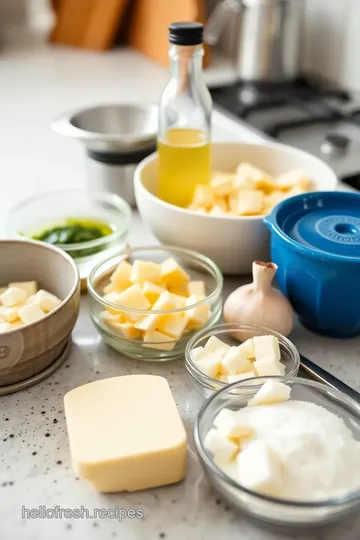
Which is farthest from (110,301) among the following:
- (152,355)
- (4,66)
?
(4,66)

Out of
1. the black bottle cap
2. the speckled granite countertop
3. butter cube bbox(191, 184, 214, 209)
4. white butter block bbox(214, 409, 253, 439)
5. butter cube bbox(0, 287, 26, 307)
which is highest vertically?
the black bottle cap

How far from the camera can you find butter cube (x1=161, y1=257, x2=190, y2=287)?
0.95 metres

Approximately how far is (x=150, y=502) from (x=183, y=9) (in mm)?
1510

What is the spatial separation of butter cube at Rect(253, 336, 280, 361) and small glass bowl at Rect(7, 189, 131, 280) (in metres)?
0.32

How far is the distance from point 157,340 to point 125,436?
18 centimetres

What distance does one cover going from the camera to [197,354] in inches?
32.6

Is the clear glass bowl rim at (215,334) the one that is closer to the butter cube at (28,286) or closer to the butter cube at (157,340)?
the butter cube at (157,340)

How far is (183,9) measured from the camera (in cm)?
186

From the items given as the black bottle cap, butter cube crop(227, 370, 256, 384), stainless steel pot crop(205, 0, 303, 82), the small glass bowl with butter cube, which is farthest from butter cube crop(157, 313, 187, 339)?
stainless steel pot crop(205, 0, 303, 82)

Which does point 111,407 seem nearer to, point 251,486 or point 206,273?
point 251,486

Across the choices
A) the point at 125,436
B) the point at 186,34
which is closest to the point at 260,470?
the point at 125,436

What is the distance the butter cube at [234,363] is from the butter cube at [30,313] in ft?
0.78

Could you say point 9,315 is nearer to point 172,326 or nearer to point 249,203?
point 172,326

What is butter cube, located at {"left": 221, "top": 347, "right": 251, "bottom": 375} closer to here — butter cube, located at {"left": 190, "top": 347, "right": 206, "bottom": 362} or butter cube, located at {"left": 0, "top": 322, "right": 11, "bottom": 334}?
butter cube, located at {"left": 190, "top": 347, "right": 206, "bottom": 362}
